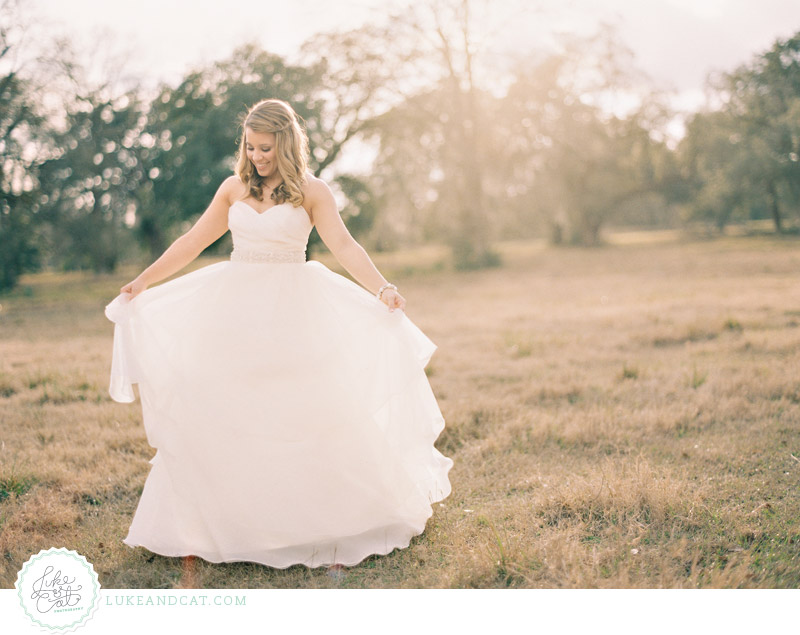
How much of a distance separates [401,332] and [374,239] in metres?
24.4

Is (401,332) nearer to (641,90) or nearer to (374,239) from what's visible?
(374,239)

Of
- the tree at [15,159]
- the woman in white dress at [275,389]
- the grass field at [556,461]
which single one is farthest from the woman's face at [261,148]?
the tree at [15,159]

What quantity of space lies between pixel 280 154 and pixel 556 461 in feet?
9.59

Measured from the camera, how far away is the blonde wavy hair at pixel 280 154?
11.3 ft

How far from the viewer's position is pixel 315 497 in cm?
330

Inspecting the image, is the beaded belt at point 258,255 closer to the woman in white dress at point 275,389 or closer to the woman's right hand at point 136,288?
the woman in white dress at point 275,389

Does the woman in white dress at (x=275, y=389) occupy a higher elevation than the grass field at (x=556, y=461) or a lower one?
higher

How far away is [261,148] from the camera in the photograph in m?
3.47

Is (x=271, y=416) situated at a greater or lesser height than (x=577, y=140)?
lesser

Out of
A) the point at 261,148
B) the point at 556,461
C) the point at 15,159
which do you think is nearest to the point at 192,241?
the point at 261,148

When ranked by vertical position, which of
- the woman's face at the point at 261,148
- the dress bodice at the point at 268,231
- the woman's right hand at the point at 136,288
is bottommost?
the woman's right hand at the point at 136,288

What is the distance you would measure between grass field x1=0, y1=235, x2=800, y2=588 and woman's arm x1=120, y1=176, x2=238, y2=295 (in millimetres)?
1527

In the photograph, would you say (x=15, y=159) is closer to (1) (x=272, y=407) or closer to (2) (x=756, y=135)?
(1) (x=272, y=407)
